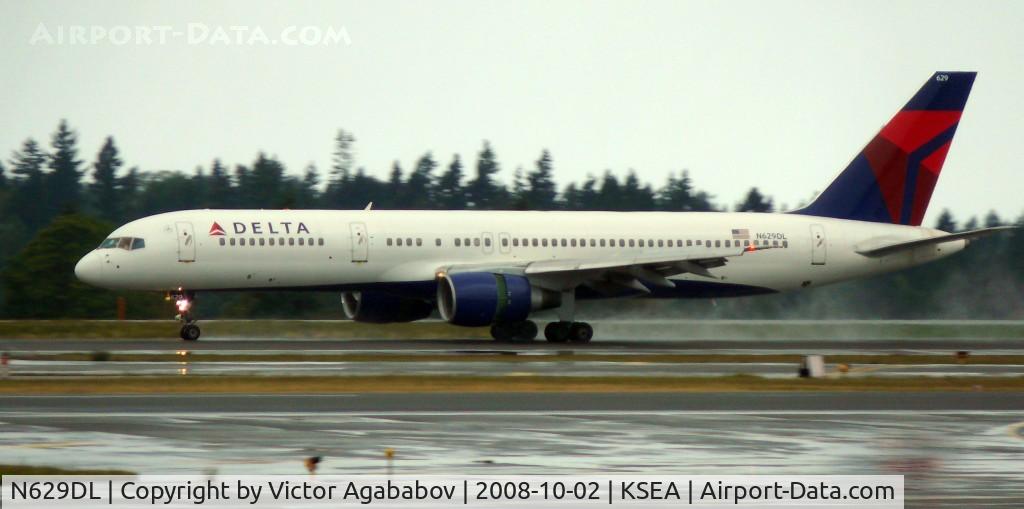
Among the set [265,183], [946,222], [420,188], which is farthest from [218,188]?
[946,222]

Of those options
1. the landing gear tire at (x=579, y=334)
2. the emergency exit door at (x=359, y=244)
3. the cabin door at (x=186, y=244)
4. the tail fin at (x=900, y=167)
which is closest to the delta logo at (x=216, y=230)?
the cabin door at (x=186, y=244)

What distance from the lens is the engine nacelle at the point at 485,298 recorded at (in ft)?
126

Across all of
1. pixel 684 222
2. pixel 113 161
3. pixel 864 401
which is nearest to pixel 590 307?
pixel 684 222

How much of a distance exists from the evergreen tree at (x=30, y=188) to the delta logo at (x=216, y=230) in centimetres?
8133

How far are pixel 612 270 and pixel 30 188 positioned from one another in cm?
9544

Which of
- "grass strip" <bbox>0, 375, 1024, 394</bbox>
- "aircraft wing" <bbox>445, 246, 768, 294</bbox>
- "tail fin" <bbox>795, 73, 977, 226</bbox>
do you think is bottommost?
"grass strip" <bbox>0, 375, 1024, 394</bbox>

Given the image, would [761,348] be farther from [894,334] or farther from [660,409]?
[660,409]

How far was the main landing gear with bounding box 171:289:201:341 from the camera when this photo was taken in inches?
1532

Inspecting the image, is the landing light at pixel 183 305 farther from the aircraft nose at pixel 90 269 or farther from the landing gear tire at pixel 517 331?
the landing gear tire at pixel 517 331

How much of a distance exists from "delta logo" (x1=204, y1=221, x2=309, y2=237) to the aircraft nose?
10.6ft

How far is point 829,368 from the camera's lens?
31406 mm

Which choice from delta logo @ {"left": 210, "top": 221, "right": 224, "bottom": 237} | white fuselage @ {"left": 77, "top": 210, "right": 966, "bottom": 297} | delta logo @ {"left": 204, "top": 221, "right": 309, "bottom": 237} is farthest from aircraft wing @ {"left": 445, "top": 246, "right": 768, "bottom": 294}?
delta logo @ {"left": 210, "top": 221, "right": 224, "bottom": 237}

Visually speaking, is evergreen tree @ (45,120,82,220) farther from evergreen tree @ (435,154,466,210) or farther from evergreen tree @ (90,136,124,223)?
evergreen tree @ (435,154,466,210)

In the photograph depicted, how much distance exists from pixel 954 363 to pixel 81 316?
4572 cm
